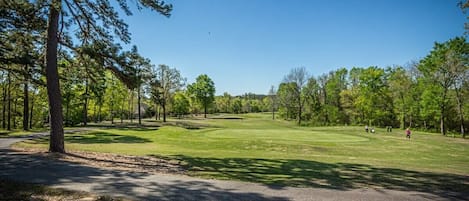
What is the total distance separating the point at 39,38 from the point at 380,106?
57044 mm

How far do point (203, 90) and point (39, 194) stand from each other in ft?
216

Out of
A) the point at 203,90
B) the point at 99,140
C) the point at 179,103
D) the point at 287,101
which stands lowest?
the point at 99,140

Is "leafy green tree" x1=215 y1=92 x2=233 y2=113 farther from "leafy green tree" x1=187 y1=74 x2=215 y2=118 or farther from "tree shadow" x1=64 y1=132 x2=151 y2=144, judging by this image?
"tree shadow" x1=64 y1=132 x2=151 y2=144

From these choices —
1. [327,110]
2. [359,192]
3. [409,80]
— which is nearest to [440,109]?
A: [409,80]

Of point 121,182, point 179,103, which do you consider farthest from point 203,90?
point 121,182

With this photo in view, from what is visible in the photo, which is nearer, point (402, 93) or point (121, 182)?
point (121, 182)

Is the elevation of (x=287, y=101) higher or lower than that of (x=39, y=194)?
higher

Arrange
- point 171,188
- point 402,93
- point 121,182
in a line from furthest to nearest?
point 402,93 → point 121,182 → point 171,188

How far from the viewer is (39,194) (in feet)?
19.5

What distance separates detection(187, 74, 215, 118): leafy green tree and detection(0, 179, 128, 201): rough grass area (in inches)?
2560

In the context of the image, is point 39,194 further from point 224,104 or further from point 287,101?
point 224,104

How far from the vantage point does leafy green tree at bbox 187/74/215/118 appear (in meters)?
71.4

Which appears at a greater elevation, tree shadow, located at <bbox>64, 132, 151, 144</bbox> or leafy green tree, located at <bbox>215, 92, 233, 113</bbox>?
leafy green tree, located at <bbox>215, 92, 233, 113</bbox>

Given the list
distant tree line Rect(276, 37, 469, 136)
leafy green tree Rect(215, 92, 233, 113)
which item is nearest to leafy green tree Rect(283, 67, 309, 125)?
distant tree line Rect(276, 37, 469, 136)
